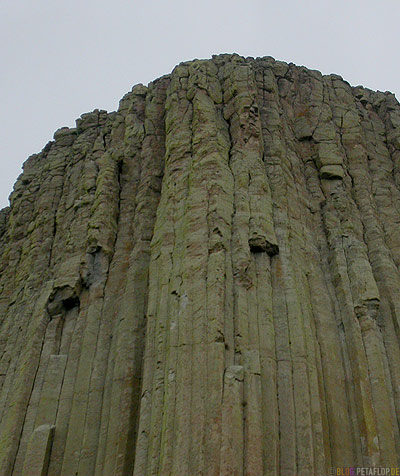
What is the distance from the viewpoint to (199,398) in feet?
44.6

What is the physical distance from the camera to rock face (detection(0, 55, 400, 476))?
14.0 m

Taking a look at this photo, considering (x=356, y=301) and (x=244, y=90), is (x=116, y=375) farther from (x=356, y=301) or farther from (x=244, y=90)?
(x=244, y=90)

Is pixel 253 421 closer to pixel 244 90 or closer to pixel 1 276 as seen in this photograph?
pixel 244 90

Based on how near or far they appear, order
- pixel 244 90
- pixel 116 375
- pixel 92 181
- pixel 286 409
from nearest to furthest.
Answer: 1. pixel 286 409
2. pixel 116 375
3. pixel 244 90
4. pixel 92 181

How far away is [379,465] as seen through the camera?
46.5ft

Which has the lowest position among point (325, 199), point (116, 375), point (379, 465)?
point (379, 465)

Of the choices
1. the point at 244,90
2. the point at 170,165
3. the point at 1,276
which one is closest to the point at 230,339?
the point at 170,165

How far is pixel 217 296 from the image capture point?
50.7 feet

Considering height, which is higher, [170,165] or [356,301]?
[170,165]

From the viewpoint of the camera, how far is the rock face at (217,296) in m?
14.0

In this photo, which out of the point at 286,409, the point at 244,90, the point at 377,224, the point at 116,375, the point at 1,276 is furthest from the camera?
Answer: the point at 1,276

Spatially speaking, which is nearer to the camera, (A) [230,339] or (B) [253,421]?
(B) [253,421]

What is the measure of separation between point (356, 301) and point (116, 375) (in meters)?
7.70

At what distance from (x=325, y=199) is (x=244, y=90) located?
5508 mm
